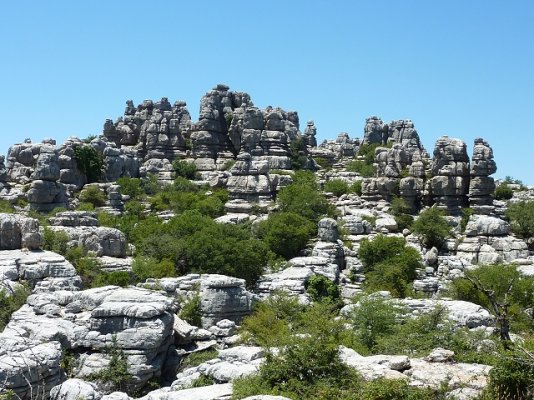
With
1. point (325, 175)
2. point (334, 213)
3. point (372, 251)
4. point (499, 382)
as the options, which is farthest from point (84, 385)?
point (325, 175)

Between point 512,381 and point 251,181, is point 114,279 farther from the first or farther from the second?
point 251,181

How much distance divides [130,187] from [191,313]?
30.7 metres

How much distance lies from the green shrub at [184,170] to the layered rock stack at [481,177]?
2596 cm

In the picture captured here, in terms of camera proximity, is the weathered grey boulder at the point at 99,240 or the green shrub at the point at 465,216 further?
the green shrub at the point at 465,216

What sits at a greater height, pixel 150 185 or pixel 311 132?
pixel 311 132

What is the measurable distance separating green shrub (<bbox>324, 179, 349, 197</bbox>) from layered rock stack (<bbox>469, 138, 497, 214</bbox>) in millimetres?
11150

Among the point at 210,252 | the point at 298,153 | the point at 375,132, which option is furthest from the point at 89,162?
the point at 375,132

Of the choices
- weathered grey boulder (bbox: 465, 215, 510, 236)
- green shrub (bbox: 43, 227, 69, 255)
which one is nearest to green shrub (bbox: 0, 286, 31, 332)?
green shrub (bbox: 43, 227, 69, 255)

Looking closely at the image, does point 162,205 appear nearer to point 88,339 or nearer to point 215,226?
→ point 215,226

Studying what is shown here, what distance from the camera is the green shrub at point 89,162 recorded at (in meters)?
52.5

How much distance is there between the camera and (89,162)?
176 ft

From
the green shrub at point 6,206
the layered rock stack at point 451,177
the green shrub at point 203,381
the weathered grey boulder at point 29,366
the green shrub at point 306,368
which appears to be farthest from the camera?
the layered rock stack at point 451,177

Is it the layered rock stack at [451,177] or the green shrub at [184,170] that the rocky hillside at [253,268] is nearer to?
the layered rock stack at [451,177]

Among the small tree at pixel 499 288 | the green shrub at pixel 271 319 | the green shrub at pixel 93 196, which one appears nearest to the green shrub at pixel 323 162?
the green shrub at pixel 93 196
